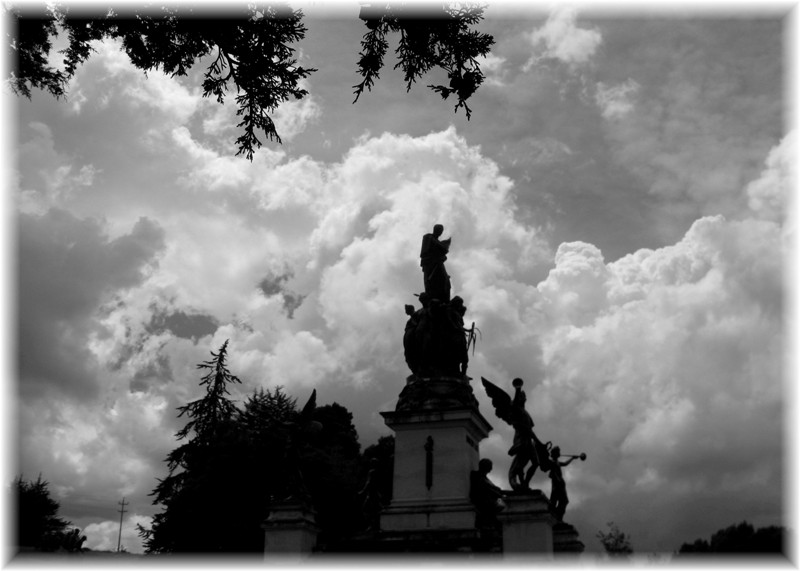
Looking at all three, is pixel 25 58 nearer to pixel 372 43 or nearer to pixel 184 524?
pixel 372 43

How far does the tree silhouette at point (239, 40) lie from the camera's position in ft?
30.9

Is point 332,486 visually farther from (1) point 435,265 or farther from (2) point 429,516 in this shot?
(2) point 429,516

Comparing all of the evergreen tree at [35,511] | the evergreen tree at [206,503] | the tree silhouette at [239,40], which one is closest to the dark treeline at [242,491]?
the evergreen tree at [206,503]

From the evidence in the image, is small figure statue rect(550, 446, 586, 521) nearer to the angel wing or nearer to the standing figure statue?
the angel wing

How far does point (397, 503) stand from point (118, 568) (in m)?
6.59

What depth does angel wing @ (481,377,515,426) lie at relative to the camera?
1617 cm

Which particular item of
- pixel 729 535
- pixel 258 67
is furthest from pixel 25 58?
pixel 729 535

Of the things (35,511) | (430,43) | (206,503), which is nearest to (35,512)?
(35,511)

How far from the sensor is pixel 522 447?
15719 mm

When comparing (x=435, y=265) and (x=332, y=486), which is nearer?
(x=435, y=265)

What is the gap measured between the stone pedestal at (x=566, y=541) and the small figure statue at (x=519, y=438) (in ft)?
4.85

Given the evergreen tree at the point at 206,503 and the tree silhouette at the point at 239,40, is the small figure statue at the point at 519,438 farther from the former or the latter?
the evergreen tree at the point at 206,503

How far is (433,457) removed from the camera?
679 inches

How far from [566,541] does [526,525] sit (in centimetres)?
235
